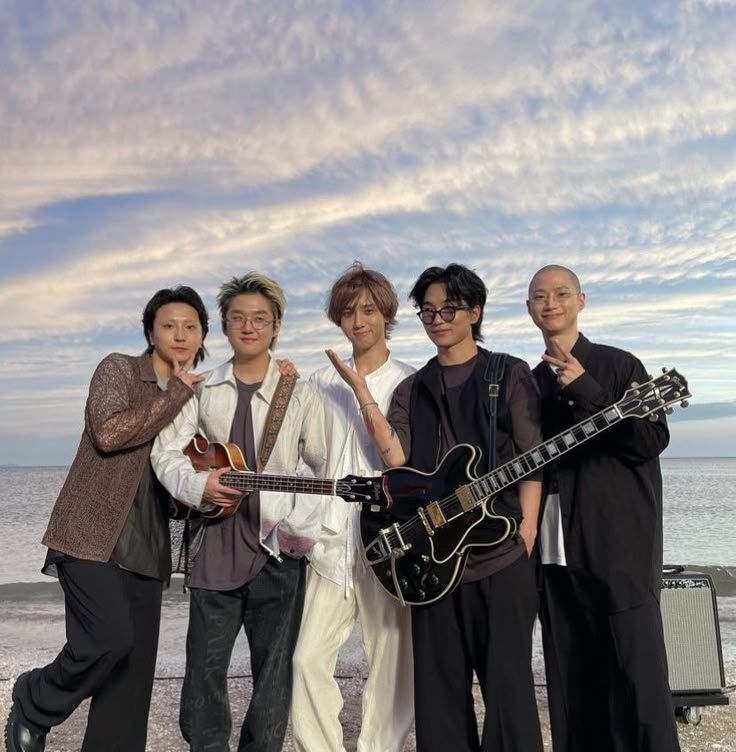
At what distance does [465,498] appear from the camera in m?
3.41

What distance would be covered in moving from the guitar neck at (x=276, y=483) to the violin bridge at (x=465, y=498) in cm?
57

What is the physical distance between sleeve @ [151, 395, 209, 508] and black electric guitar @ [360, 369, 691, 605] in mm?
814

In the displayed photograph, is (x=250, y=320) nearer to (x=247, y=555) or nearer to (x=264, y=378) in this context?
(x=264, y=378)

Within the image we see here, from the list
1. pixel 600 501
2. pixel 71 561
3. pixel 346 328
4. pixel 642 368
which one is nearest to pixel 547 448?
pixel 600 501

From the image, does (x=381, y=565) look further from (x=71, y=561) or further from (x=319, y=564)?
(x=71, y=561)

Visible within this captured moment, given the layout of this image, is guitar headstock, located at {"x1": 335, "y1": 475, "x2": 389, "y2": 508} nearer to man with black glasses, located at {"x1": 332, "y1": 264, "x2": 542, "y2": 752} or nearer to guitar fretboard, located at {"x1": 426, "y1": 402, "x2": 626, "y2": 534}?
man with black glasses, located at {"x1": 332, "y1": 264, "x2": 542, "y2": 752}

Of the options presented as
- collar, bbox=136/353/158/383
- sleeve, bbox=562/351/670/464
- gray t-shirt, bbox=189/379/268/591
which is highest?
collar, bbox=136/353/158/383

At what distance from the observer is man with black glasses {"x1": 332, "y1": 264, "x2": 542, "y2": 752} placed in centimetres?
339

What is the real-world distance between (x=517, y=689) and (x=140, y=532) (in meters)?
1.77

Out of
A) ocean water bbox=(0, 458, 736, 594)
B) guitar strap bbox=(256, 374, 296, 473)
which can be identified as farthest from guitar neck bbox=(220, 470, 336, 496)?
ocean water bbox=(0, 458, 736, 594)

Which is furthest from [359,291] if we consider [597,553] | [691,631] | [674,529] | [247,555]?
[674,529]

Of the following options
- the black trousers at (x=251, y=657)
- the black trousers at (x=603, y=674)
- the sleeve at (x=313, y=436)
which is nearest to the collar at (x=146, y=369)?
the sleeve at (x=313, y=436)

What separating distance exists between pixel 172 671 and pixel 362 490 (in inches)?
184

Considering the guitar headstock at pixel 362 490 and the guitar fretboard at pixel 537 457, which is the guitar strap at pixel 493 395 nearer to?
the guitar fretboard at pixel 537 457
